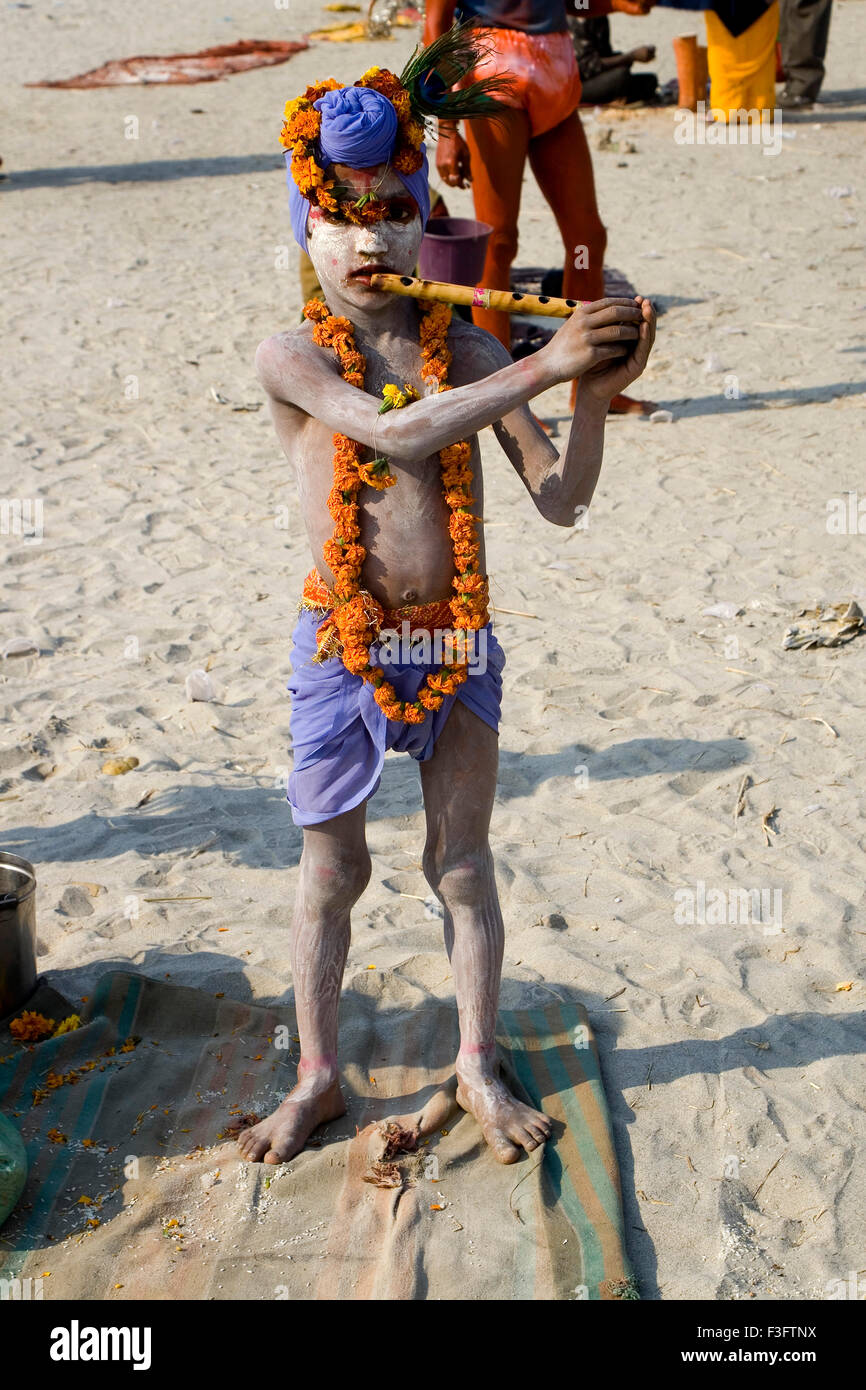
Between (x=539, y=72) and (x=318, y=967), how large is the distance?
4.22 metres

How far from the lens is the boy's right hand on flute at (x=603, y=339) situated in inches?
90.0

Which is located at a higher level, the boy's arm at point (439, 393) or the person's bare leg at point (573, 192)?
the person's bare leg at point (573, 192)

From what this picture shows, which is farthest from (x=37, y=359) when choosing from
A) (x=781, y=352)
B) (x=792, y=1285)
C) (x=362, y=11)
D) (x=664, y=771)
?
(x=362, y=11)

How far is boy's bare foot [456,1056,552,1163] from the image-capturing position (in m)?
2.88

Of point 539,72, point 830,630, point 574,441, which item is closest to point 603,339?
point 574,441

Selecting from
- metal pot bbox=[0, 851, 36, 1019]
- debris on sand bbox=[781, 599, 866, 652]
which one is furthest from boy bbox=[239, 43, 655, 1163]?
debris on sand bbox=[781, 599, 866, 652]

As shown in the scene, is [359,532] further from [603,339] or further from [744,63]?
[744,63]

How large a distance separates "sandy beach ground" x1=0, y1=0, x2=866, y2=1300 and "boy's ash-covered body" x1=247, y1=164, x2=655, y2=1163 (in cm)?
52

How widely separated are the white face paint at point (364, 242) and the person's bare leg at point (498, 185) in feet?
10.4

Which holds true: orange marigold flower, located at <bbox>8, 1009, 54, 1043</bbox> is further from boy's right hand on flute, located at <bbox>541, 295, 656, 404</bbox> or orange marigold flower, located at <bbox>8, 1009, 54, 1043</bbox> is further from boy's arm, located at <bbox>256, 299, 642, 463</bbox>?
boy's right hand on flute, located at <bbox>541, 295, 656, 404</bbox>

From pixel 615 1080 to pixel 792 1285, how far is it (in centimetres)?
66

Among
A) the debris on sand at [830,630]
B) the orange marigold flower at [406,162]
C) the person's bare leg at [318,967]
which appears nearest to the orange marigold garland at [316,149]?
the orange marigold flower at [406,162]

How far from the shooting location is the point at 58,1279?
8.59 feet

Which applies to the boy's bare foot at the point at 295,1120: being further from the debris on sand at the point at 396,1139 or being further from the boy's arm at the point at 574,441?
the boy's arm at the point at 574,441
